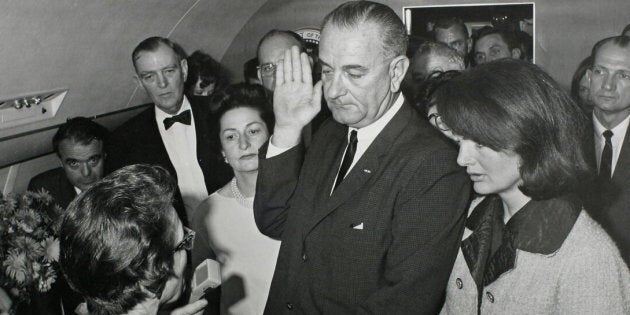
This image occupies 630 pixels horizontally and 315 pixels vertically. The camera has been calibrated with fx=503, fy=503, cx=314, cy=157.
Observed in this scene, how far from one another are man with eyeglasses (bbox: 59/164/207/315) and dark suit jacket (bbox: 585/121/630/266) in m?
2.44

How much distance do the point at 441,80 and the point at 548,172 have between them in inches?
47.4

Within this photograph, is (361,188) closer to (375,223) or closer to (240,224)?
(375,223)

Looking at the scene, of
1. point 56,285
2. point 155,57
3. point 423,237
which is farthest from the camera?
point 155,57

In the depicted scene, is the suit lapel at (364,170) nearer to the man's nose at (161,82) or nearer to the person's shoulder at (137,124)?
the man's nose at (161,82)

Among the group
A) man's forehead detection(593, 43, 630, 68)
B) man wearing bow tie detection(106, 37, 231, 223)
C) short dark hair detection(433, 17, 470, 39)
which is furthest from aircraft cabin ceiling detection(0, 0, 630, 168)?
man's forehead detection(593, 43, 630, 68)

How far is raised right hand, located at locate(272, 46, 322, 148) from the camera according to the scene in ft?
7.24

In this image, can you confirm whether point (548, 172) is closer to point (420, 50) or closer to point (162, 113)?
point (420, 50)

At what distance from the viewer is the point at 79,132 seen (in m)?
3.91

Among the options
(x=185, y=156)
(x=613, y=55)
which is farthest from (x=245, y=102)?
(x=613, y=55)

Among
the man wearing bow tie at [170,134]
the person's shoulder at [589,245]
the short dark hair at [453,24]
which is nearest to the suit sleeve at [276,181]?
the person's shoulder at [589,245]

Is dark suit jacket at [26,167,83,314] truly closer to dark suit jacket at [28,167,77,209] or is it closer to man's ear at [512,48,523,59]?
dark suit jacket at [28,167,77,209]

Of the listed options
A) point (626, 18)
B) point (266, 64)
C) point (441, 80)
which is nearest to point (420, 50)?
point (441, 80)

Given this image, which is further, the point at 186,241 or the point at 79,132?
the point at 79,132

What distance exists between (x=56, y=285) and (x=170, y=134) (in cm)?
155
